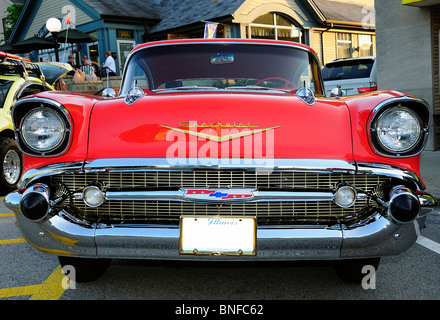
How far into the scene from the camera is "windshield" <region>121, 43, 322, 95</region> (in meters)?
3.33

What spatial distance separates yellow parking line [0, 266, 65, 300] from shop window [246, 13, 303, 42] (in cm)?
1555

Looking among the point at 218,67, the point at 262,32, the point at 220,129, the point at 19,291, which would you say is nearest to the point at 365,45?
the point at 262,32

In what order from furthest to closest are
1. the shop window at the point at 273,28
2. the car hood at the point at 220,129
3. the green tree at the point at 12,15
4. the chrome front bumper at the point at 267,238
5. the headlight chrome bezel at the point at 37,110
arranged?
the green tree at the point at 12,15
the shop window at the point at 273,28
the headlight chrome bezel at the point at 37,110
the car hood at the point at 220,129
the chrome front bumper at the point at 267,238

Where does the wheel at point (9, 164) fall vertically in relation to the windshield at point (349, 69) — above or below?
below

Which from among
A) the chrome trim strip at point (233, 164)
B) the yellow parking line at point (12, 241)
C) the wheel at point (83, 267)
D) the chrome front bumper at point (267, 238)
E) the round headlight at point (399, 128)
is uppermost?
the round headlight at point (399, 128)

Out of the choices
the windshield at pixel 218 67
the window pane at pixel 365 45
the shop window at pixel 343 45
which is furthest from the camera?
the window pane at pixel 365 45

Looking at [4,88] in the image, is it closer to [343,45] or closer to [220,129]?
[220,129]

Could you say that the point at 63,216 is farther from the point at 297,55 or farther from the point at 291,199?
the point at 297,55

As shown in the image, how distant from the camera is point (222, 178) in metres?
2.25

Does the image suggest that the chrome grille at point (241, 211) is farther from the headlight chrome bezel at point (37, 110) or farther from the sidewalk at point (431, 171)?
the sidewalk at point (431, 171)

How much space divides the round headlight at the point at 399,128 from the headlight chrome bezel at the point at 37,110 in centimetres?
161

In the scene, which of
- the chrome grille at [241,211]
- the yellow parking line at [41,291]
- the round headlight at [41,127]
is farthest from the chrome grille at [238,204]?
the yellow parking line at [41,291]

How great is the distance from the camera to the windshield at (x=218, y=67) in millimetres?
3328
